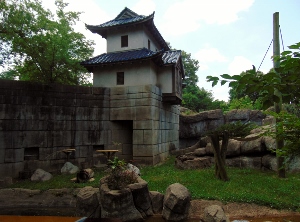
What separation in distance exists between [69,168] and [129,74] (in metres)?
6.26

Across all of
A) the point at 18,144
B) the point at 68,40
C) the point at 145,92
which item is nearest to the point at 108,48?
the point at 68,40

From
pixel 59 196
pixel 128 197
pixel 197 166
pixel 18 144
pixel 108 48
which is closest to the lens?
pixel 128 197

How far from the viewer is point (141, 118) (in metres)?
12.9

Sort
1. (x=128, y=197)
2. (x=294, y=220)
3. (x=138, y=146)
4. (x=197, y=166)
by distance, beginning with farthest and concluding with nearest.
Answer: (x=138, y=146), (x=197, y=166), (x=128, y=197), (x=294, y=220)

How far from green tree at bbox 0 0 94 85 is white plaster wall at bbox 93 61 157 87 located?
1384 millimetres

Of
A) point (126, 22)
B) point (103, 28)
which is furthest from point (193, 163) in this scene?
point (103, 28)

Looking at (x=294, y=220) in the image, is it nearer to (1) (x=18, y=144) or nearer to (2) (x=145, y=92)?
(2) (x=145, y=92)

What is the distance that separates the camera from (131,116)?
42.9 feet

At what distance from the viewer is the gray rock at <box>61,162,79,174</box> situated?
1128cm

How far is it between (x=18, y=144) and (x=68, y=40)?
6084 mm

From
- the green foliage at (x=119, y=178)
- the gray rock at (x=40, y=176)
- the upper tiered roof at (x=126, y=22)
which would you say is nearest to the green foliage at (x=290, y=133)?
the green foliage at (x=119, y=178)

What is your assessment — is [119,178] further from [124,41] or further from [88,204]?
[124,41]

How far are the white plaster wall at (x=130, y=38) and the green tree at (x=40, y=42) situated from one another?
2.05 metres

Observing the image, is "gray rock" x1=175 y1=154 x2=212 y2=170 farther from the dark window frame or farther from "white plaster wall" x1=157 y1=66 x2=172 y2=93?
the dark window frame
